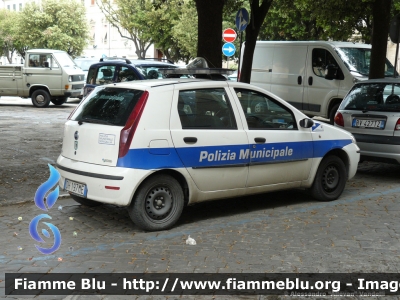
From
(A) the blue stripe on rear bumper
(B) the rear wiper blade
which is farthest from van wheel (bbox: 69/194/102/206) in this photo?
(A) the blue stripe on rear bumper

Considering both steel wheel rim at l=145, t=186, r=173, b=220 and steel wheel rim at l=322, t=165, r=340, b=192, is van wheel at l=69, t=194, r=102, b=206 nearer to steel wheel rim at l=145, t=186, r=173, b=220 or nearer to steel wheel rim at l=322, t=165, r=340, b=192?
steel wheel rim at l=145, t=186, r=173, b=220

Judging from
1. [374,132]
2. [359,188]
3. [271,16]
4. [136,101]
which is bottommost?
[359,188]

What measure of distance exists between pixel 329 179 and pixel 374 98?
252 cm

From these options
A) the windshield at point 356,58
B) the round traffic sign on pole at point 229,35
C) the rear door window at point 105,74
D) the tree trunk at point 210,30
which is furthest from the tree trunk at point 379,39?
the round traffic sign on pole at point 229,35

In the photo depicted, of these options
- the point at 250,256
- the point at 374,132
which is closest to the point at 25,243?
the point at 250,256

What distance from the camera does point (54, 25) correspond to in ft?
210

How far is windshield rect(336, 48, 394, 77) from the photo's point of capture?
17078 mm

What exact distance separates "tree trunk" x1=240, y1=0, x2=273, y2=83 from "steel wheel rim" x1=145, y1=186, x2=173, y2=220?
9.97 m

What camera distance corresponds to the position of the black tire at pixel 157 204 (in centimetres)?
715

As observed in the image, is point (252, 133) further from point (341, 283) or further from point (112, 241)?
point (341, 283)

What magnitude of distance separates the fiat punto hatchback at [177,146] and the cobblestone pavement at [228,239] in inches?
13.3

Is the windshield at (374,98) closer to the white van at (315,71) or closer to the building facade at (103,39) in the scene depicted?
the white van at (315,71)

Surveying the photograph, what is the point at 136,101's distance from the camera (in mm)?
7273

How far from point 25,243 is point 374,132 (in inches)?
241
